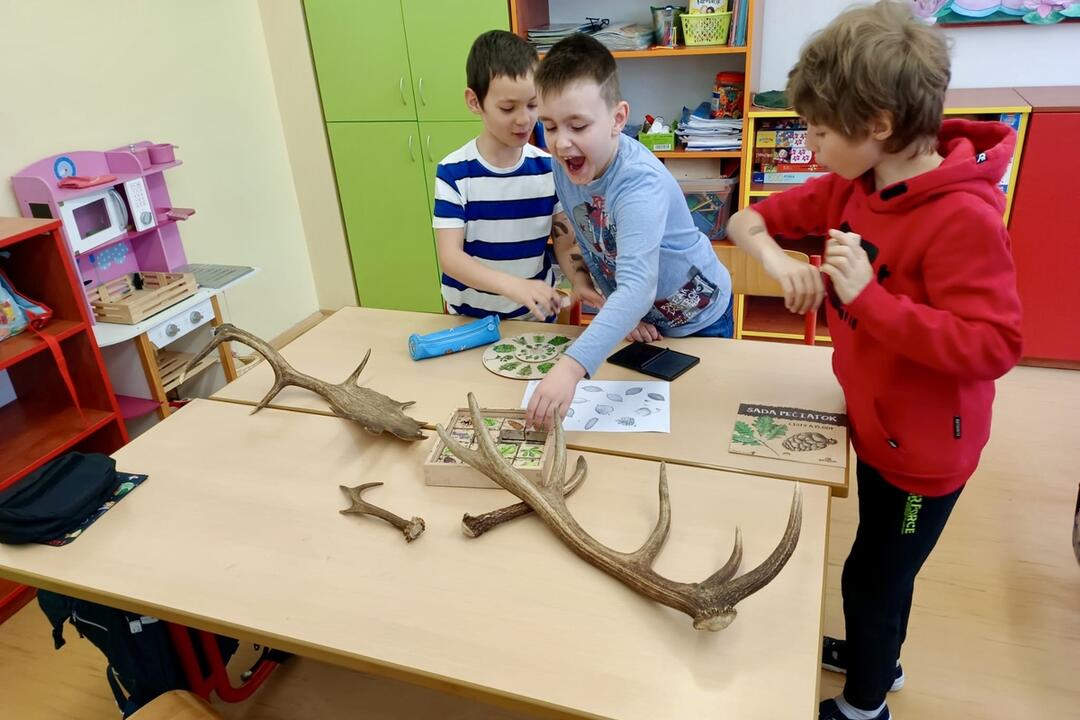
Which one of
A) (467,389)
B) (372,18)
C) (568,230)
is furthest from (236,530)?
(372,18)

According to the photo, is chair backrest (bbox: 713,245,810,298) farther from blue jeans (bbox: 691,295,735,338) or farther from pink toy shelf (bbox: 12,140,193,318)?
pink toy shelf (bbox: 12,140,193,318)

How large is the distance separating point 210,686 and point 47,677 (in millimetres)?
642

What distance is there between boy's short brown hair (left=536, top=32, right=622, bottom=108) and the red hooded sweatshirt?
19.1 inches

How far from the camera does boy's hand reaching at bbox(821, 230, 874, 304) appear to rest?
1.15 m

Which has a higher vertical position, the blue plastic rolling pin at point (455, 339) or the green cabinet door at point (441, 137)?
the green cabinet door at point (441, 137)

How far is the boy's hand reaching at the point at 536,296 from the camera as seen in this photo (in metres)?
1.69

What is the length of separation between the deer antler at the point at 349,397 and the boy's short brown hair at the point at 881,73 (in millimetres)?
937

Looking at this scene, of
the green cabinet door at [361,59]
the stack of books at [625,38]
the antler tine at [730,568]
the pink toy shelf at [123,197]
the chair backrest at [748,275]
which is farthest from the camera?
the green cabinet door at [361,59]

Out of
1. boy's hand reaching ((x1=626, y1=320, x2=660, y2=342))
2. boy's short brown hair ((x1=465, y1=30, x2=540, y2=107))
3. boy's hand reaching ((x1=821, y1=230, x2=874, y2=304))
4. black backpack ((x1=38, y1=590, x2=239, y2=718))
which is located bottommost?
black backpack ((x1=38, y1=590, x2=239, y2=718))

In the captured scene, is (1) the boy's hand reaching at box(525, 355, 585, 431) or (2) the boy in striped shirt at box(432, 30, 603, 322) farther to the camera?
(2) the boy in striped shirt at box(432, 30, 603, 322)

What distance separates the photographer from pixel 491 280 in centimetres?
177

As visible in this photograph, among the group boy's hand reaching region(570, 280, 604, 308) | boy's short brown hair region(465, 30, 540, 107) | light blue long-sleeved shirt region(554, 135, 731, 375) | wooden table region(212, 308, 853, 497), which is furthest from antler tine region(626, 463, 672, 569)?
boy's short brown hair region(465, 30, 540, 107)

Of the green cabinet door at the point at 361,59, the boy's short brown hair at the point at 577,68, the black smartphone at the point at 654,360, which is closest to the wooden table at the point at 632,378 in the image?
the black smartphone at the point at 654,360

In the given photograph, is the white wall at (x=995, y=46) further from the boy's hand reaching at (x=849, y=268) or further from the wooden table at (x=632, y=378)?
the boy's hand reaching at (x=849, y=268)
